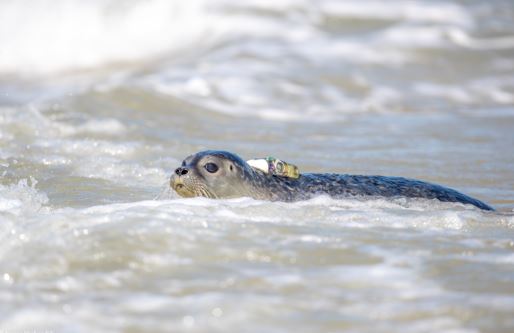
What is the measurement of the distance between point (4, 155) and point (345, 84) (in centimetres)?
666

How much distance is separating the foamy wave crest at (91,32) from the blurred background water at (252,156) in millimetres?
48

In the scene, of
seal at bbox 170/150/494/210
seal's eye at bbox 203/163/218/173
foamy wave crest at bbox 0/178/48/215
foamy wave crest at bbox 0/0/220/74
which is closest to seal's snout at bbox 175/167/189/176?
seal at bbox 170/150/494/210

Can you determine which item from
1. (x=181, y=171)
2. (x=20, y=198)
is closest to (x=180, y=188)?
(x=181, y=171)

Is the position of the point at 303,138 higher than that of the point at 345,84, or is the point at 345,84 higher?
the point at 345,84

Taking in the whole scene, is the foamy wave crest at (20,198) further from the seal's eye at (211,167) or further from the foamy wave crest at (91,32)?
the foamy wave crest at (91,32)

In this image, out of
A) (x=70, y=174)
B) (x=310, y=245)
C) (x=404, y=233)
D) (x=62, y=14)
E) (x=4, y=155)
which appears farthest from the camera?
(x=62, y=14)

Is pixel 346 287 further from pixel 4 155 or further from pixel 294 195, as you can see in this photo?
pixel 4 155

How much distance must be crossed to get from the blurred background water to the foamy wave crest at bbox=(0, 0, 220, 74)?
48 mm

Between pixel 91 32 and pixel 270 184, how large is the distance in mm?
13522

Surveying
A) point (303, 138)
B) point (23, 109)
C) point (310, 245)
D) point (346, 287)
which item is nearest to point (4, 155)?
point (23, 109)

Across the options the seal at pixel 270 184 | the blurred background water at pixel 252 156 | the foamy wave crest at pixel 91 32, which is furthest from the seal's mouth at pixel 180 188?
the foamy wave crest at pixel 91 32

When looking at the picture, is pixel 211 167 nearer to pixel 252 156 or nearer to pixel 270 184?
pixel 270 184

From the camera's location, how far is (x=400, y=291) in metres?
4.59

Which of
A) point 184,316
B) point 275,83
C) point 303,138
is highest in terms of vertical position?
point 275,83
